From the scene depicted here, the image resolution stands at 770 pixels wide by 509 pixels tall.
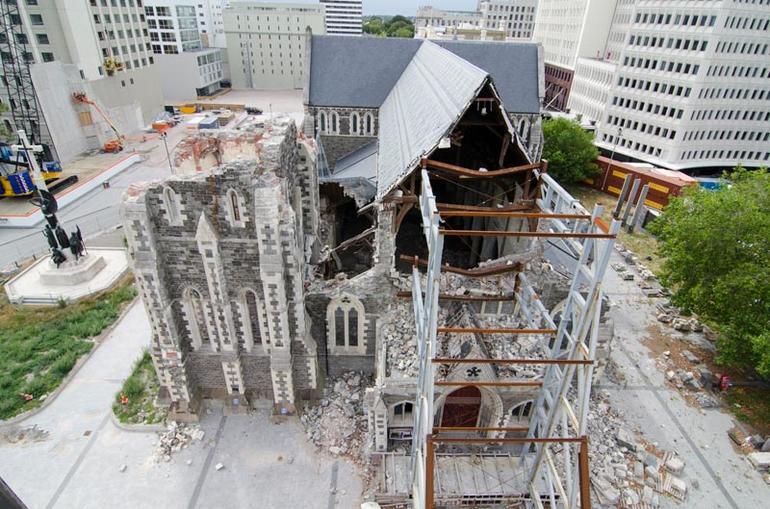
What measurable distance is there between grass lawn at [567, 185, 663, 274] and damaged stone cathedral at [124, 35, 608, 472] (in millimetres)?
16162

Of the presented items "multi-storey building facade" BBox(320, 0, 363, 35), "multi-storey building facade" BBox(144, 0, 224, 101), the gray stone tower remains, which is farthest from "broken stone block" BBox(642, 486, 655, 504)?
"multi-storey building facade" BBox(320, 0, 363, 35)

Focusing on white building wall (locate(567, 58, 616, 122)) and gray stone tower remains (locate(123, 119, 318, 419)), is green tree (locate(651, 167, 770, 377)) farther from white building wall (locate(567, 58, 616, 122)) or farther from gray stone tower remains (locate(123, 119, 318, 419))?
white building wall (locate(567, 58, 616, 122))

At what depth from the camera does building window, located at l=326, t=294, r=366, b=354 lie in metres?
20.5

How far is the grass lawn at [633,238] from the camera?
36188 millimetres

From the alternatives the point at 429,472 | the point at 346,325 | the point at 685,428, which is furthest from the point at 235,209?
the point at 685,428

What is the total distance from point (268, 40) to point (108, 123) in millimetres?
52351

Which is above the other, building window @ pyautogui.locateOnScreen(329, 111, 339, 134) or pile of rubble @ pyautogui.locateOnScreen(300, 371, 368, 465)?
building window @ pyautogui.locateOnScreen(329, 111, 339, 134)

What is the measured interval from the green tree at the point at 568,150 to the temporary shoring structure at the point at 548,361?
32586 mm

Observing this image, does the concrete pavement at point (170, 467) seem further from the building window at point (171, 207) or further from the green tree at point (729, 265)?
the green tree at point (729, 265)

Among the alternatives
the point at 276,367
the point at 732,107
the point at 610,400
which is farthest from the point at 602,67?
the point at 276,367

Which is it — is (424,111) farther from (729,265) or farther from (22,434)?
(22,434)

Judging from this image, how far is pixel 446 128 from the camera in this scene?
56.2 feet

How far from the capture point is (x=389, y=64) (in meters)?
37.9

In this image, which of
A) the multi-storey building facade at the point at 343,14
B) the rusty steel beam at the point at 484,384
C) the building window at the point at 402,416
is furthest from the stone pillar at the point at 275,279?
the multi-storey building facade at the point at 343,14
